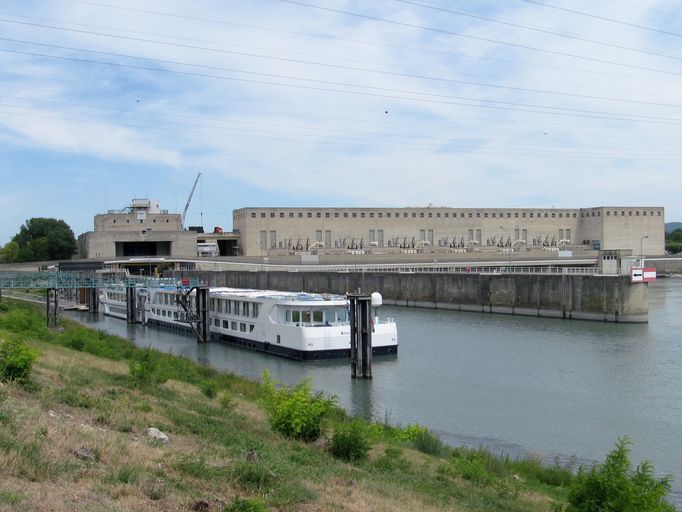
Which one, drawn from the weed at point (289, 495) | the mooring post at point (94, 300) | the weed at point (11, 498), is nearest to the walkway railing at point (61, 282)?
the mooring post at point (94, 300)

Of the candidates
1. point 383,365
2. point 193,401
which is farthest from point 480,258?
point 193,401

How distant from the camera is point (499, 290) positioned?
69562 millimetres

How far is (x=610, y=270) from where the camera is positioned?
211 ft

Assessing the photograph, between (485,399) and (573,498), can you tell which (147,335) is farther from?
(573,498)

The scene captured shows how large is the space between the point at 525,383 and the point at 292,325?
13269 millimetres

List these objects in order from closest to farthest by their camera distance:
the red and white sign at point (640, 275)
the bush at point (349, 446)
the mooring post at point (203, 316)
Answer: the bush at point (349, 446) < the mooring post at point (203, 316) < the red and white sign at point (640, 275)

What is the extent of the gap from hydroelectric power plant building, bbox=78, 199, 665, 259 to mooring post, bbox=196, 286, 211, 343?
7001cm

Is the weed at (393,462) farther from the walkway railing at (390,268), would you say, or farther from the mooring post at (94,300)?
the walkway railing at (390,268)

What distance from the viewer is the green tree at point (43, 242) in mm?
143000

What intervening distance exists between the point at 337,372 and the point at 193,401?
649 inches

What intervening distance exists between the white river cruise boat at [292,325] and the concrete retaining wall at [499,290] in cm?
1357

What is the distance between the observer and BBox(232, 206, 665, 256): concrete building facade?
438 feet

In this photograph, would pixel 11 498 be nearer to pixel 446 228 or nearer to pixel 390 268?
pixel 390 268

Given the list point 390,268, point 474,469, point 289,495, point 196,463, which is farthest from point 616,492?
point 390,268
